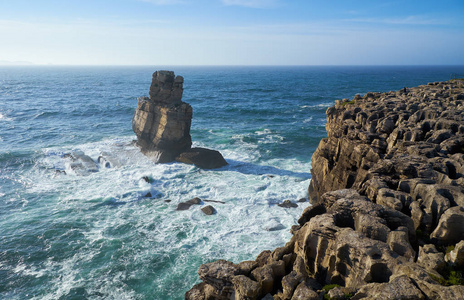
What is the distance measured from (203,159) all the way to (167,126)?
7.69 m

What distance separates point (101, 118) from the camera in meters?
82.1

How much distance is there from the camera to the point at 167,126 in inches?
1839

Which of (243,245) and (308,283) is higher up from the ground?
(308,283)

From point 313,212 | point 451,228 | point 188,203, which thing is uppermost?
point 451,228

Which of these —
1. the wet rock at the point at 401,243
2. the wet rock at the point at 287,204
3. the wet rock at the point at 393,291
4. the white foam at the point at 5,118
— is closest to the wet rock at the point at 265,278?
the wet rock at the point at 393,291

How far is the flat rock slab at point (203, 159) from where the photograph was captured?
149 feet

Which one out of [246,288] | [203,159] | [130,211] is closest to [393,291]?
[246,288]

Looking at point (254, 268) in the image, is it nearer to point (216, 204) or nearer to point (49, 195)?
point (216, 204)

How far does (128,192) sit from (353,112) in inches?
1114

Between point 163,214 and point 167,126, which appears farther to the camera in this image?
point 167,126

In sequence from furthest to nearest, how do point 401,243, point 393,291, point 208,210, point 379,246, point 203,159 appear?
point 203,159, point 208,210, point 401,243, point 379,246, point 393,291

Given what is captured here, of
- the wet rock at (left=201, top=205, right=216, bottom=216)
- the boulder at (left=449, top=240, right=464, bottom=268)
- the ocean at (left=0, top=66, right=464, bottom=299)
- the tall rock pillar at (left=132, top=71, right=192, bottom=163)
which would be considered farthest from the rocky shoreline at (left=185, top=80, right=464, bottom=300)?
the tall rock pillar at (left=132, top=71, right=192, bottom=163)

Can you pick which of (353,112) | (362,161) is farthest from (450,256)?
(353,112)

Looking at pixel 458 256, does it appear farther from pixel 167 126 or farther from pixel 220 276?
pixel 167 126
